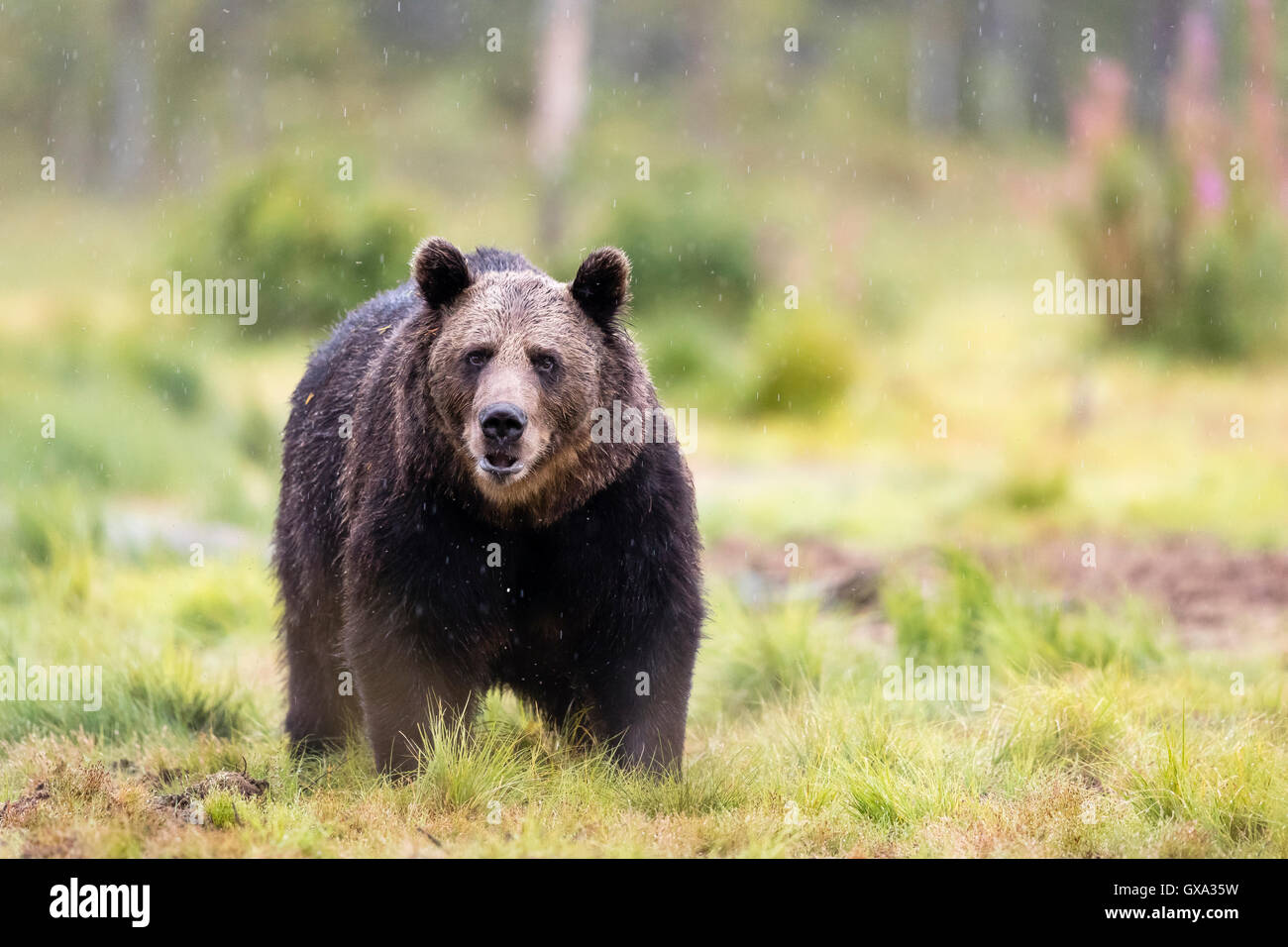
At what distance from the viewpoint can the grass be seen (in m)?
4.80

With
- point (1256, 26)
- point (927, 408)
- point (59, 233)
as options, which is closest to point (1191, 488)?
point (927, 408)

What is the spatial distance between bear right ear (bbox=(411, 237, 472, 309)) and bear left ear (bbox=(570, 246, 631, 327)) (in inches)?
16.9

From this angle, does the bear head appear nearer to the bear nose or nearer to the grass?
the bear nose

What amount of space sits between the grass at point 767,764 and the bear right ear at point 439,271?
166 centimetres

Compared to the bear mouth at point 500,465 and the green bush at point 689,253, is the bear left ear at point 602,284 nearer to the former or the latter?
the bear mouth at point 500,465

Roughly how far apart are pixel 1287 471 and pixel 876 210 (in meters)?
22.3

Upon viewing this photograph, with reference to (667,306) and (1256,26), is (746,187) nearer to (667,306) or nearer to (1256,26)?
(667,306)

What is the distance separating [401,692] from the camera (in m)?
5.30

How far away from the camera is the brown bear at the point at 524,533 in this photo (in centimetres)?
518

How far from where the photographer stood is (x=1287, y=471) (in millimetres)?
11945

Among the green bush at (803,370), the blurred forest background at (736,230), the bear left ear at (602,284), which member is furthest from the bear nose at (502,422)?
the green bush at (803,370)

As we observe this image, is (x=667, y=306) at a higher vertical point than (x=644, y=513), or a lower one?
higher

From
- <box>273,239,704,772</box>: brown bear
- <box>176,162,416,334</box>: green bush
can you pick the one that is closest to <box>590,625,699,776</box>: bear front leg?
<box>273,239,704,772</box>: brown bear

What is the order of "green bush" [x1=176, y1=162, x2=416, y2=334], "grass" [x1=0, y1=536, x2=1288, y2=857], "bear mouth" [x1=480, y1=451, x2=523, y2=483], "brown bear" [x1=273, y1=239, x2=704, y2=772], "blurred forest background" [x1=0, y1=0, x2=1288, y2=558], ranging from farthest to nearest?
"green bush" [x1=176, y1=162, x2=416, y2=334] < "blurred forest background" [x1=0, y1=0, x2=1288, y2=558] < "brown bear" [x1=273, y1=239, x2=704, y2=772] < "bear mouth" [x1=480, y1=451, x2=523, y2=483] < "grass" [x1=0, y1=536, x2=1288, y2=857]
